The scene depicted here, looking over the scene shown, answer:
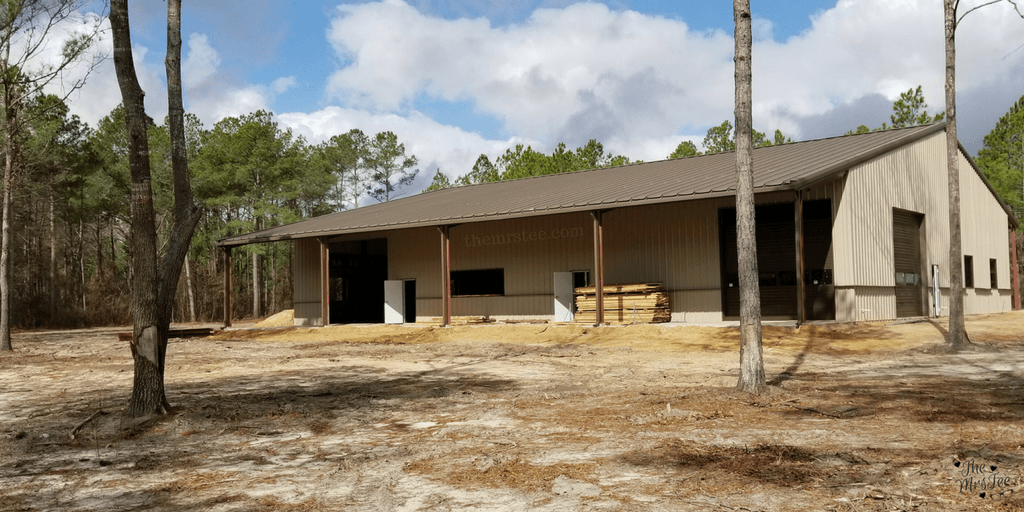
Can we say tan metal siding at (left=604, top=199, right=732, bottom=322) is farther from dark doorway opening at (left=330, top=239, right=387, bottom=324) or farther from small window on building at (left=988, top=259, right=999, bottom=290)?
small window on building at (left=988, top=259, right=999, bottom=290)

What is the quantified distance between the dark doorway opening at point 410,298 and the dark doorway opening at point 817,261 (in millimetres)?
14252

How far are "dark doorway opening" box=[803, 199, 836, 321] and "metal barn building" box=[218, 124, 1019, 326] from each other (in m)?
0.04

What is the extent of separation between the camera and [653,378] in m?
12.2

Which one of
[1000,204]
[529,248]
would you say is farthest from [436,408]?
[1000,204]

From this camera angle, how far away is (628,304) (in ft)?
72.3

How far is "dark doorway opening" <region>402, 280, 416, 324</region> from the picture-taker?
2919 centimetres

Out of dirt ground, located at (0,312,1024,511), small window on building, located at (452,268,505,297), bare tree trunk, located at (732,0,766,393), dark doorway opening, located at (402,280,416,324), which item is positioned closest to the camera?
dirt ground, located at (0,312,1024,511)

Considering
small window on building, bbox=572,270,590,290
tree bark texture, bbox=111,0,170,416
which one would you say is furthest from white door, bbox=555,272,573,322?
tree bark texture, bbox=111,0,170,416

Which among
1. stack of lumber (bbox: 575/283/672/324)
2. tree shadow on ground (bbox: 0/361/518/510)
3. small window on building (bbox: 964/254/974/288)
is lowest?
tree shadow on ground (bbox: 0/361/518/510)

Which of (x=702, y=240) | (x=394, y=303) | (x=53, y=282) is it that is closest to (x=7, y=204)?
(x=394, y=303)

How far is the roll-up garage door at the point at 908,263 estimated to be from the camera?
21641mm

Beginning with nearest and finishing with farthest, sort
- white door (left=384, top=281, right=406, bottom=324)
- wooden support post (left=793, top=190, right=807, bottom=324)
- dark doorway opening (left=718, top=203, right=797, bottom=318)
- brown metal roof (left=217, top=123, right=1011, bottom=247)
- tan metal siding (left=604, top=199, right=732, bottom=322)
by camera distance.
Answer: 1. wooden support post (left=793, top=190, right=807, bottom=324)
2. brown metal roof (left=217, top=123, right=1011, bottom=247)
3. dark doorway opening (left=718, top=203, right=797, bottom=318)
4. tan metal siding (left=604, top=199, right=732, bottom=322)
5. white door (left=384, top=281, right=406, bottom=324)

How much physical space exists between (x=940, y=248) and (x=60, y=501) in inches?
971

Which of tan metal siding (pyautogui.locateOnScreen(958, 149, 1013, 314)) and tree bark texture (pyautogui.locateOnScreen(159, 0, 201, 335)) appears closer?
tree bark texture (pyautogui.locateOnScreen(159, 0, 201, 335))
